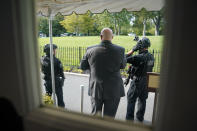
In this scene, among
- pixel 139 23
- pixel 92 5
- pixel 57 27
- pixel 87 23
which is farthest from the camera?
pixel 57 27

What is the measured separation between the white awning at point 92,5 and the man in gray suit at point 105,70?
571 millimetres

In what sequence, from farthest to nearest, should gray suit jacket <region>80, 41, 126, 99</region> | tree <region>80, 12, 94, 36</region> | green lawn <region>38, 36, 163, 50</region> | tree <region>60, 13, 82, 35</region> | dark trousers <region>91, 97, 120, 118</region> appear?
tree <region>60, 13, 82, 35</region> < tree <region>80, 12, 94, 36</region> < green lawn <region>38, 36, 163, 50</region> < dark trousers <region>91, 97, 120, 118</region> < gray suit jacket <region>80, 41, 126, 99</region>

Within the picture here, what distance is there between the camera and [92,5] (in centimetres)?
277

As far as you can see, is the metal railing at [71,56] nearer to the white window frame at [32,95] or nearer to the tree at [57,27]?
the tree at [57,27]

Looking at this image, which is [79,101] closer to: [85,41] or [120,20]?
[120,20]

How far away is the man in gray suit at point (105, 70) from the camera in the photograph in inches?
88.9

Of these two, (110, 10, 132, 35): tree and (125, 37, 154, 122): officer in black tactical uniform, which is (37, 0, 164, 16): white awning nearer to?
(125, 37, 154, 122): officer in black tactical uniform

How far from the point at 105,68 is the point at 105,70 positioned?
0.10ft

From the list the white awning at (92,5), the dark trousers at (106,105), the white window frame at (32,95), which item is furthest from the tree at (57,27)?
the white window frame at (32,95)

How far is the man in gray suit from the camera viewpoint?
7.41 ft

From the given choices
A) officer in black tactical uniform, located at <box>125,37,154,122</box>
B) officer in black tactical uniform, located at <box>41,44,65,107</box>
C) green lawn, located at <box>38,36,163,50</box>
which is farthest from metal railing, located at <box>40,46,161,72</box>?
officer in black tactical uniform, located at <box>125,37,154,122</box>

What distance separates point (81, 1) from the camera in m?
2.74

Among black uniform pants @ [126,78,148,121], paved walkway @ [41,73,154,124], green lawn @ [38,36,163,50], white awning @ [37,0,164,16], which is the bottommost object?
paved walkway @ [41,73,154,124]

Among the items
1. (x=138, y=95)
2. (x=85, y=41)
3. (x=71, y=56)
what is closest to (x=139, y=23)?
(x=85, y=41)
